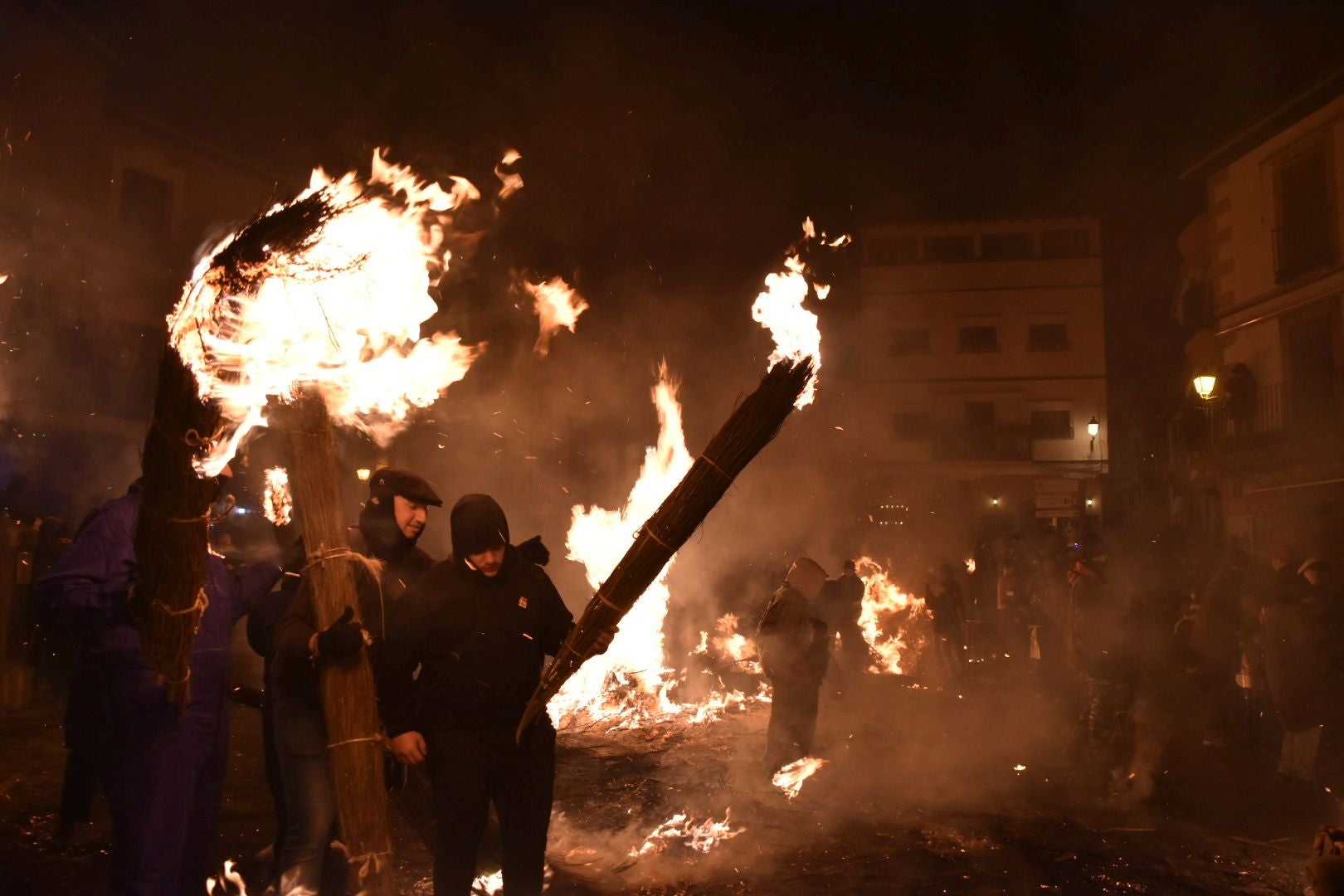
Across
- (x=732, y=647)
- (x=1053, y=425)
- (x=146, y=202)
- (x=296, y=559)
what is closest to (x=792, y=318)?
(x=296, y=559)

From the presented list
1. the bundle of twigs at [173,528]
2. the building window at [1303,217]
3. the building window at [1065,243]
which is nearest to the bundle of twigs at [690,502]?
the bundle of twigs at [173,528]

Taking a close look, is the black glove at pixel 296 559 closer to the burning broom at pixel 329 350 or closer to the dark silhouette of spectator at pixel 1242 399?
the burning broom at pixel 329 350

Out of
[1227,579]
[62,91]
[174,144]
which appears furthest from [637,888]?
[174,144]

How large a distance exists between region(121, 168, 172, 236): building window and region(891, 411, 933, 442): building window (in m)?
26.5

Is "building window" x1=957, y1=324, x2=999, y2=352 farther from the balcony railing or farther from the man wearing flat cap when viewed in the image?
the man wearing flat cap

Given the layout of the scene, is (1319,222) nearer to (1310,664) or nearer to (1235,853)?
(1310,664)

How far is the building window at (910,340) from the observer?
37438 mm

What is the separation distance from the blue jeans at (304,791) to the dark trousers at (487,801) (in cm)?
54

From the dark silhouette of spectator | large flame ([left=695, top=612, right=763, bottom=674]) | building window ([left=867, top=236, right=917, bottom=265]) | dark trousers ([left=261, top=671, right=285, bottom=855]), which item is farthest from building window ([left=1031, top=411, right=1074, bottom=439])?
dark trousers ([left=261, top=671, right=285, bottom=855])

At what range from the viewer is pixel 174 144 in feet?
78.5

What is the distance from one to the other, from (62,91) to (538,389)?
1242cm

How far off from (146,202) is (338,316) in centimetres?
2344

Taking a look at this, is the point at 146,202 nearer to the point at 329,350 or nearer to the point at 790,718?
the point at 790,718

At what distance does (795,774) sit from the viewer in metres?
7.54
